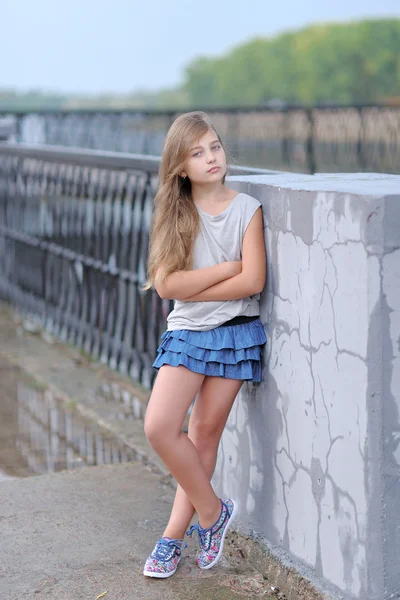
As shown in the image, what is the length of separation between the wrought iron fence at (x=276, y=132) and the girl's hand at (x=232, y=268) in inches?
462

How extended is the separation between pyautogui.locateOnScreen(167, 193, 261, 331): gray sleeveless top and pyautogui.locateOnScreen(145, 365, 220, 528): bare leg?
17cm

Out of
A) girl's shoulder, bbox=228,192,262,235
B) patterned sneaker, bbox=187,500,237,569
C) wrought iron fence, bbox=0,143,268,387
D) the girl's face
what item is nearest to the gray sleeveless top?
girl's shoulder, bbox=228,192,262,235

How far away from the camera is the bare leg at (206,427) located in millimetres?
3244

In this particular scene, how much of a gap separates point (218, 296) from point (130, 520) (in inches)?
45.4

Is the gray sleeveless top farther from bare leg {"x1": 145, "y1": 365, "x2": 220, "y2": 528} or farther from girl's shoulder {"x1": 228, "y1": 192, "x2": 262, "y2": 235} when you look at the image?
bare leg {"x1": 145, "y1": 365, "x2": 220, "y2": 528}

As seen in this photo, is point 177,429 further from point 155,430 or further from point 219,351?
point 219,351

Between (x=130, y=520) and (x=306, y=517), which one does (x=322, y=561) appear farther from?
(x=130, y=520)

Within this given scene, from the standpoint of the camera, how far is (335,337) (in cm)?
276

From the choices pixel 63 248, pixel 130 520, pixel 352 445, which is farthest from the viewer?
pixel 63 248

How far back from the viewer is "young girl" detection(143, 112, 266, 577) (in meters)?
3.15

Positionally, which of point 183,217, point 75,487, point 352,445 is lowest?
point 75,487

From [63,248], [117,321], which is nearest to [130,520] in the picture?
[117,321]

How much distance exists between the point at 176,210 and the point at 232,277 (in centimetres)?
28

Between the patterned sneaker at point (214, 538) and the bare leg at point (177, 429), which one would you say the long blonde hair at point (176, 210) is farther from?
the patterned sneaker at point (214, 538)
